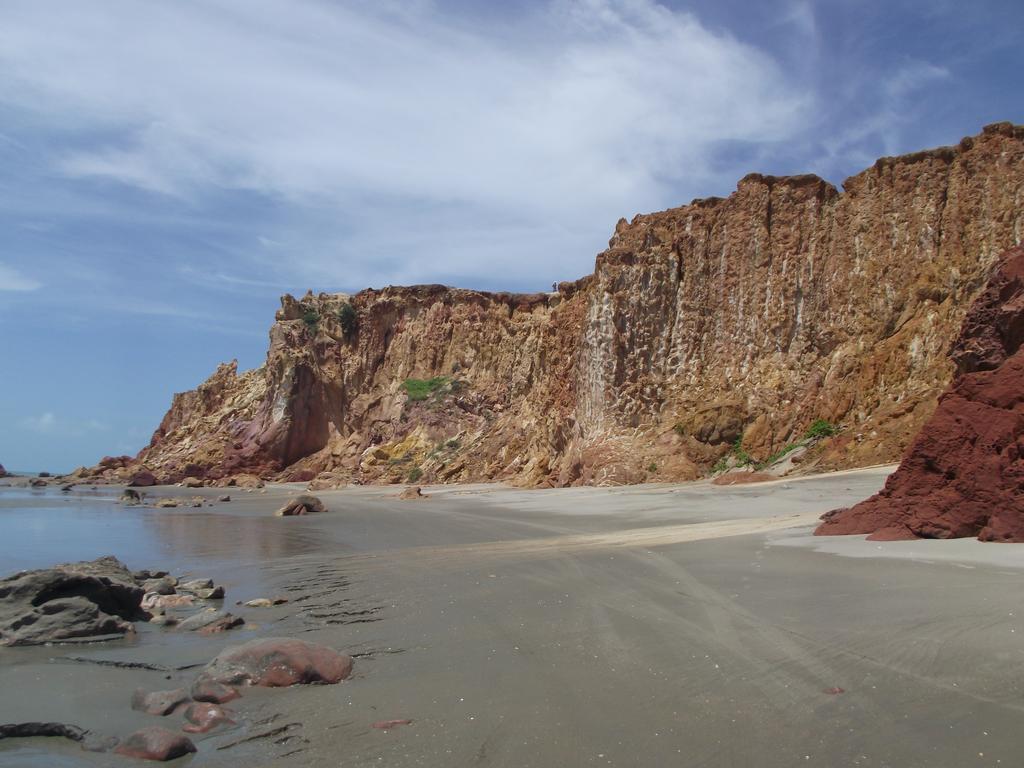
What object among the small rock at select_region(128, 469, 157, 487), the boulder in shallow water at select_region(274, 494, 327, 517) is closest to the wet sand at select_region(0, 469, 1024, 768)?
the boulder in shallow water at select_region(274, 494, 327, 517)

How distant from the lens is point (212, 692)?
418 centimetres

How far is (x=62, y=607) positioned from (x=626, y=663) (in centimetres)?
462

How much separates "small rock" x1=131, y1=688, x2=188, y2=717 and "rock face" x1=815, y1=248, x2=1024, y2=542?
23.1 ft

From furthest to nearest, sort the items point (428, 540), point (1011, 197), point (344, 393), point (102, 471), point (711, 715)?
1. point (102, 471)
2. point (344, 393)
3. point (1011, 197)
4. point (428, 540)
5. point (711, 715)

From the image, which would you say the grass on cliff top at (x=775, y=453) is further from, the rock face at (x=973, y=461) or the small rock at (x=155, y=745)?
the small rock at (x=155, y=745)

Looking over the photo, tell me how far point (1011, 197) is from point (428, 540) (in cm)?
1950

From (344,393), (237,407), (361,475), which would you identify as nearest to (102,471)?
(237,407)

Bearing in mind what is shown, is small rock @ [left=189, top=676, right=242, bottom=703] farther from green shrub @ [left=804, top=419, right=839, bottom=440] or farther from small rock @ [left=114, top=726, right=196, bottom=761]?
green shrub @ [left=804, top=419, right=839, bottom=440]

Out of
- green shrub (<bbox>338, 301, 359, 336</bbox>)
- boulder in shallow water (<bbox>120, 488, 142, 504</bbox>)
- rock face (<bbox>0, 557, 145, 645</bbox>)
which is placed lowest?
rock face (<bbox>0, 557, 145, 645</bbox>)

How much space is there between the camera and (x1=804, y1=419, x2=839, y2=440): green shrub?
21.9 metres

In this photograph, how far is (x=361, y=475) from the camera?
151ft

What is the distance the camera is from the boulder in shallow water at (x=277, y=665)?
4.44 metres

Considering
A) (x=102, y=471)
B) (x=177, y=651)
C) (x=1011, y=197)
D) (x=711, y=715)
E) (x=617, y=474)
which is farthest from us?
(x=102, y=471)

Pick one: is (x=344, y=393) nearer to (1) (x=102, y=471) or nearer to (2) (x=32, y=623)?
(1) (x=102, y=471)
